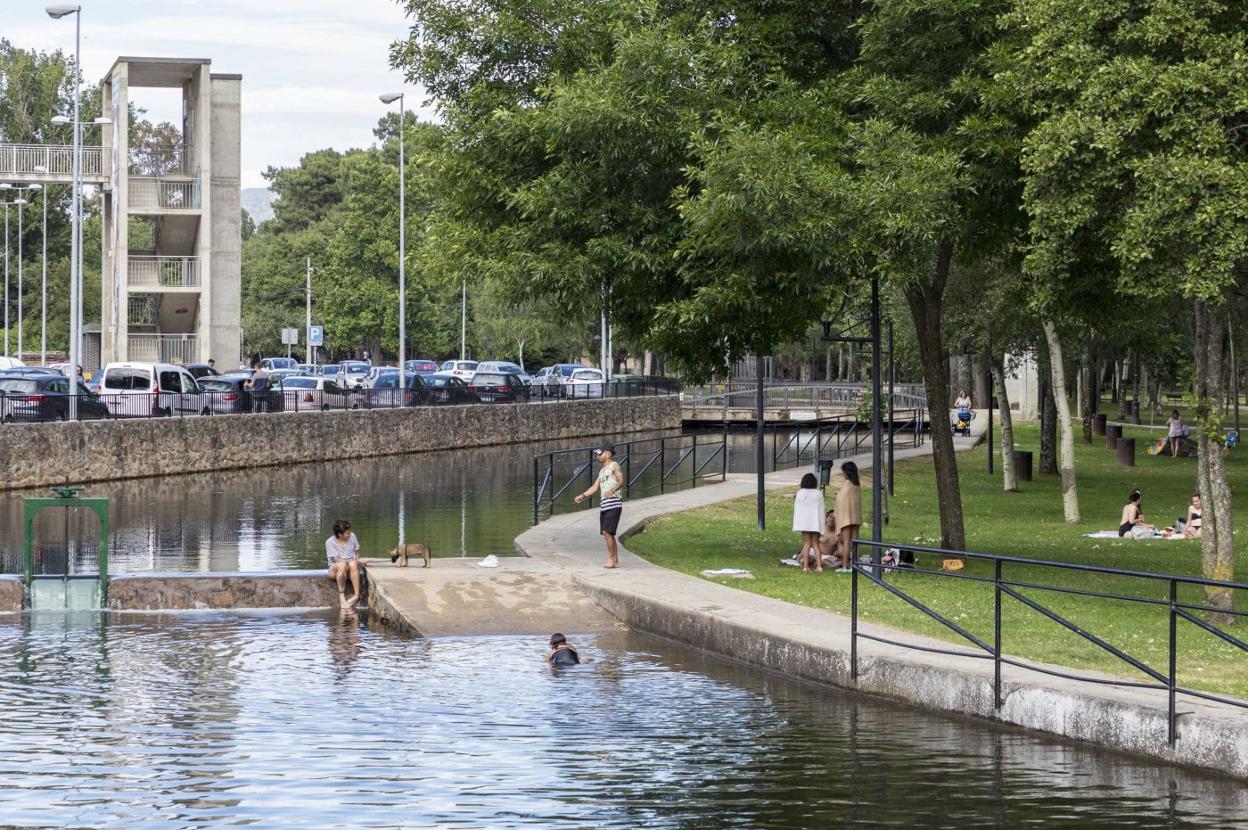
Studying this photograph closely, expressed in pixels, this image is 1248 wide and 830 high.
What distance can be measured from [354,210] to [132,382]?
45.4 m

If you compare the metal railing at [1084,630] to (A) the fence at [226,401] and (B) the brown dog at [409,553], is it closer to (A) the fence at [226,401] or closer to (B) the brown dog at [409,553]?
(B) the brown dog at [409,553]

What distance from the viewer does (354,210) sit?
296 feet

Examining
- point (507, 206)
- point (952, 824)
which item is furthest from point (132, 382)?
point (952, 824)

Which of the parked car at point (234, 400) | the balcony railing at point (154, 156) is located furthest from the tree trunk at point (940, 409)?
the balcony railing at point (154, 156)

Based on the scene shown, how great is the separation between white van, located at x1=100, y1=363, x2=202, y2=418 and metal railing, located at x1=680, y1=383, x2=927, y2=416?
1128 inches

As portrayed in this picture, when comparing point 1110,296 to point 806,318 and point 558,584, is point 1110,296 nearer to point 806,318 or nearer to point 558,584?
point 806,318

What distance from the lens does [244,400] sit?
43938mm

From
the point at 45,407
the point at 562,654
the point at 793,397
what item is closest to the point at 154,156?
the point at 793,397

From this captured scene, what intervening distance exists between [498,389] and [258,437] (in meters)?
16.2

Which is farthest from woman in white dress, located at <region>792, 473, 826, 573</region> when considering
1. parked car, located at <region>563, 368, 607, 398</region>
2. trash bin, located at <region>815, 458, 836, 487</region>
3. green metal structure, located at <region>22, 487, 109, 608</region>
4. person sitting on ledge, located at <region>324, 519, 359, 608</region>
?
parked car, located at <region>563, 368, 607, 398</region>

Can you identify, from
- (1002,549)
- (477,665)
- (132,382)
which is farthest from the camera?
(132,382)

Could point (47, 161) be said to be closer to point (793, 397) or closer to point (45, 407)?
point (45, 407)

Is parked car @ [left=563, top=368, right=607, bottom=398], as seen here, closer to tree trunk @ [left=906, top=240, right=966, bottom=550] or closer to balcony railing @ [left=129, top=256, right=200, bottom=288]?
balcony railing @ [left=129, top=256, right=200, bottom=288]

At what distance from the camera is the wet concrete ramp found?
1730 centimetres
